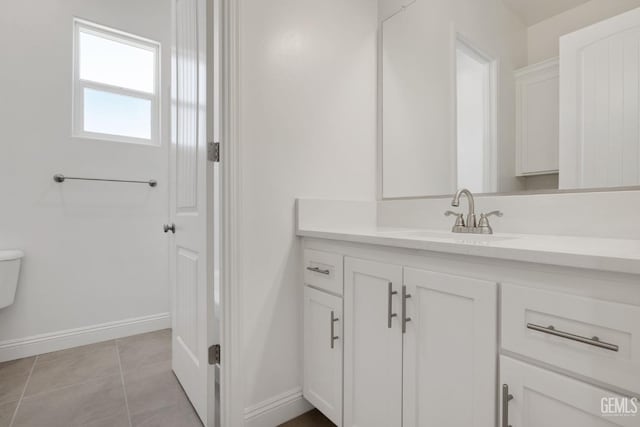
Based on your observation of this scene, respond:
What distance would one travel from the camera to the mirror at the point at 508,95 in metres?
1.06

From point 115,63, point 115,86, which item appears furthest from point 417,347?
point 115,63

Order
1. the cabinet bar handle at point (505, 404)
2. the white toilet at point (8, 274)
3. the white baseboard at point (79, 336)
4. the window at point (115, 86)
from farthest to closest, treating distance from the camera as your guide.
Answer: the window at point (115, 86) → the white baseboard at point (79, 336) → the white toilet at point (8, 274) → the cabinet bar handle at point (505, 404)

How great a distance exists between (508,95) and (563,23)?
29 cm

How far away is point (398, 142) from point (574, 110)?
30.8 inches

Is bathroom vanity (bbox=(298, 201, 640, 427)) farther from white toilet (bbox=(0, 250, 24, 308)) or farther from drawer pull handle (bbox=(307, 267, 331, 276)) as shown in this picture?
white toilet (bbox=(0, 250, 24, 308))

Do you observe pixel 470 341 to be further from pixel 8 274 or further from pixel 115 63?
pixel 115 63

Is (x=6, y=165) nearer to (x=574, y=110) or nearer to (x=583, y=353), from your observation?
(x=583, y=353)

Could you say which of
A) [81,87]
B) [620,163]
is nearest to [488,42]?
[620,163]

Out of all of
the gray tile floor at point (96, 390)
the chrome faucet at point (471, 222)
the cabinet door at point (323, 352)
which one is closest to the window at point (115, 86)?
the gray tile floor at point (96, 390)

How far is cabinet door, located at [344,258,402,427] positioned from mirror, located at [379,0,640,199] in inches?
28.0

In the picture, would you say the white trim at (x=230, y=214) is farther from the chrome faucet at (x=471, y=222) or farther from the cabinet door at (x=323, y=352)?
the chrome faucet at (x=471, y=222)

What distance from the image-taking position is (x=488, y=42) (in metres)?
1.41

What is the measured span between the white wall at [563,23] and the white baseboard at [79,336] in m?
2.87

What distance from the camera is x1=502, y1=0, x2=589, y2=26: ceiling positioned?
1.18 meters
